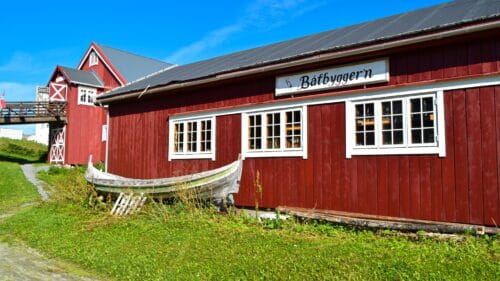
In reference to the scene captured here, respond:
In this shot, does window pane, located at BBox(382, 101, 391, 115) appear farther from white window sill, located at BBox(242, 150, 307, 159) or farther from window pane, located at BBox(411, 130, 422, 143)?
white window sill, located at BBox(242, 150, 307, 159)

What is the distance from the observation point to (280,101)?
955cm

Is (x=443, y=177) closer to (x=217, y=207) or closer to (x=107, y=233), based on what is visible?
(x=217, y=207)

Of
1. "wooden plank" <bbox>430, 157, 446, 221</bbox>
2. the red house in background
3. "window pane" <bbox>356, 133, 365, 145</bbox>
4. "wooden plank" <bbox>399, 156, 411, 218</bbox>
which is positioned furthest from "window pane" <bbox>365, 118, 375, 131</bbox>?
the red house in background

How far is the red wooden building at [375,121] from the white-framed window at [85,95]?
18254 millimetres

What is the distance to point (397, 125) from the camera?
7.76 m

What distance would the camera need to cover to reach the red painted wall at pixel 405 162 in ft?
22.8

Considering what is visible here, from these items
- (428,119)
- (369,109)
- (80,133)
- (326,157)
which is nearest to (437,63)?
(428,119)

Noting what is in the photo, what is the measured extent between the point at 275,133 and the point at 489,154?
14.4ft

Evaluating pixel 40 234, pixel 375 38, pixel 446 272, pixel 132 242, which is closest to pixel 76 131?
pixel 40 234

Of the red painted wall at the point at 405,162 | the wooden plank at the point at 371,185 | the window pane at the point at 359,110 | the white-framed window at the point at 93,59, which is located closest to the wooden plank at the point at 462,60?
the red painted wall at the point at 405,162

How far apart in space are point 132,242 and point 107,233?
3.66ft

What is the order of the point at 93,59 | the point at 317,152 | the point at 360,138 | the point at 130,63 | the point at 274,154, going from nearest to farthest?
the point at 360,138, the point at 317,152, the point at 274,154, the point at 130,63, the point at 93,59

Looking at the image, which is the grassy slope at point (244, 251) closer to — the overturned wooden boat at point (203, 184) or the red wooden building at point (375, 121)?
the overturned wooden boat at point (203, 184)

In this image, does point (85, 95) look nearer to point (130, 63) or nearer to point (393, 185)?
point (130, 63)
